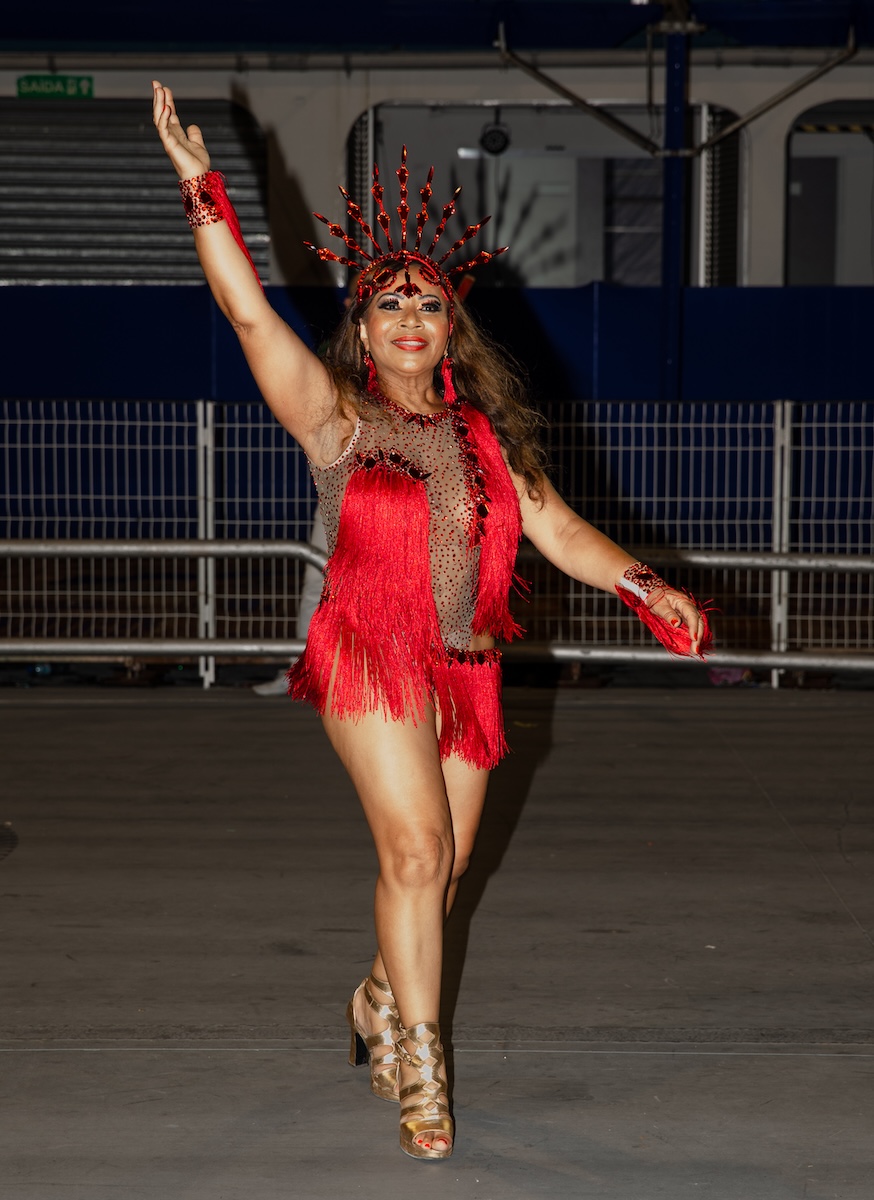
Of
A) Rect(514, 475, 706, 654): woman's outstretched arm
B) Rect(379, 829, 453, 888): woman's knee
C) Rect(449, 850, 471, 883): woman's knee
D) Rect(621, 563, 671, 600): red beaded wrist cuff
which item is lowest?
Rect(449, 850, 471, 883): woman's knee

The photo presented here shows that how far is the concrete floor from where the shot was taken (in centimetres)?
297

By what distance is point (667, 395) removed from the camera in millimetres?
12883

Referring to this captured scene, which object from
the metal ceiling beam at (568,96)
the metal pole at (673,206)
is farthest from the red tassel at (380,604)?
the metal pole at (673,206)

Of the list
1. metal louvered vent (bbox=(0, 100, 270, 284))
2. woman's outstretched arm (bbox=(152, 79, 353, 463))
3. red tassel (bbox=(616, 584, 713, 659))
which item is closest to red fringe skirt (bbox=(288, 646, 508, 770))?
red tassel (bbox=(616, 584, 713, 659))

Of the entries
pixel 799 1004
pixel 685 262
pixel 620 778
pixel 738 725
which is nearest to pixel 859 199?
pixel 685 262

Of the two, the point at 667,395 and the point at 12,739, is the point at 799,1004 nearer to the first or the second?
the point at 12,739

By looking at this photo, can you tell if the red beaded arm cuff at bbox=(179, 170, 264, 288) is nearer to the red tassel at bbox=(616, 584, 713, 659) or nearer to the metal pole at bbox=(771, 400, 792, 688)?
the red tassel at bbox=(616, 584, 713, 659)

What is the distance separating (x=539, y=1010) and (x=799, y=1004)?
Result: 0.67m

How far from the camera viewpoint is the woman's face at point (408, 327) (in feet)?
10.4

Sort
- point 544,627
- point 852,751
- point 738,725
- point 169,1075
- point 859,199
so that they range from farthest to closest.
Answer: point 859,199 → point 544,627 → point 738,725 → point 852,751 → point 169,1075

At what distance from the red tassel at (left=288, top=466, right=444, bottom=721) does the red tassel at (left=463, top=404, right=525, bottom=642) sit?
0.16m

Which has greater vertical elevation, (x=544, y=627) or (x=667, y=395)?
(x=667, y=395)

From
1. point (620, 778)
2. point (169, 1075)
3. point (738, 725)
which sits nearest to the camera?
point (169, 1075)

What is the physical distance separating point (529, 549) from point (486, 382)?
4.00m
